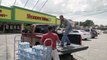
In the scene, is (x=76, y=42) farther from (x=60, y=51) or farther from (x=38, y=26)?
(x=38, y=26)

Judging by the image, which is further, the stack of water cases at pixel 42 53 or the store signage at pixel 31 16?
the store signage at pixel 31 16

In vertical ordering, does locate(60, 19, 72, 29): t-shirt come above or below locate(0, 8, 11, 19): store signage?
below

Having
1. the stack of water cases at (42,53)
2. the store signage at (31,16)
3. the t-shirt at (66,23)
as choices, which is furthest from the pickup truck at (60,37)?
the store signage at (31,16)

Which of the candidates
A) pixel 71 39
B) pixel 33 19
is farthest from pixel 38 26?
pixel 33 19

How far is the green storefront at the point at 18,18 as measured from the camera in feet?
121

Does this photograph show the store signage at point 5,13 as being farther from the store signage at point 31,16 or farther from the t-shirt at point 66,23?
the t-shirt at point 66,23

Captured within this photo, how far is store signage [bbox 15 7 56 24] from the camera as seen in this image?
38.6m

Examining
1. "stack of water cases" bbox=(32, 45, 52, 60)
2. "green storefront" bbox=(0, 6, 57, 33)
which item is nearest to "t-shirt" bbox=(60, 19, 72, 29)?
"stack of water cases" bbox=(32, 45, 52, 60)

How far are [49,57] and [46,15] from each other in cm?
4206

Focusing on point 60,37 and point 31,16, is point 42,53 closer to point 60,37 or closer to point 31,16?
point 60,37

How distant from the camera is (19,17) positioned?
1531 inches

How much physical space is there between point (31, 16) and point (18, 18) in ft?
15.8

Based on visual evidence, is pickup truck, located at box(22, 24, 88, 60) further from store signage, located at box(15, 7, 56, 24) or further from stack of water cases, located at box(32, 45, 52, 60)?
store signage, located at box(15, 7, 56, 24)

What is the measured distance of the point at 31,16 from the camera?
42.8m
